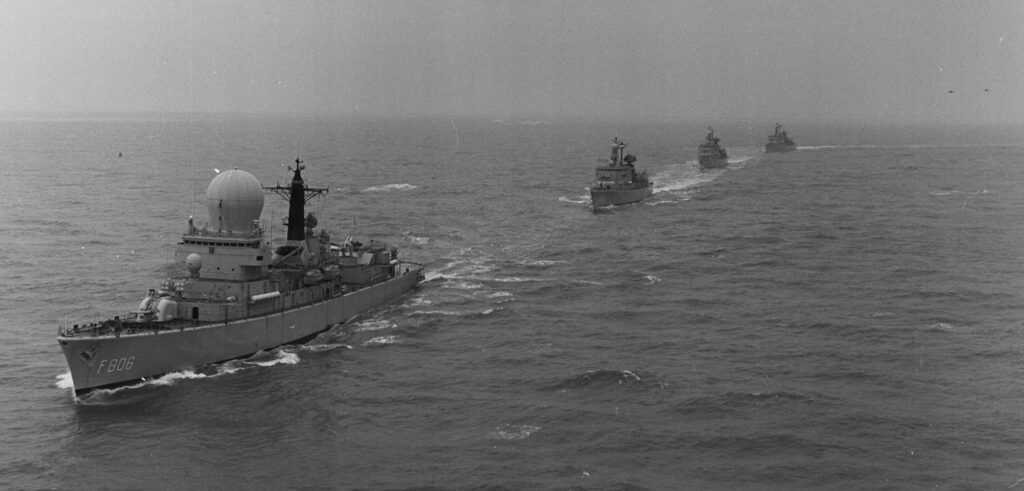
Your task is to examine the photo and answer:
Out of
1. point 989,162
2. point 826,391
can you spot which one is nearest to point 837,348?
point 826,391

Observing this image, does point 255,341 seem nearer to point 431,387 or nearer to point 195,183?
point 431,387

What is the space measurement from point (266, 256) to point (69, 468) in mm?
18907

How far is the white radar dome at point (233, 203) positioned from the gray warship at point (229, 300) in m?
0.06

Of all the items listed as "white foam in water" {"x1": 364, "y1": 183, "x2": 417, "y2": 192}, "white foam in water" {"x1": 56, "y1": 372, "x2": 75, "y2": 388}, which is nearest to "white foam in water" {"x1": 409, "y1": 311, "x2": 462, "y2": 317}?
"white foam in water" {"x1": 56, "y1": 372, "x2": 75, "y2": 388}

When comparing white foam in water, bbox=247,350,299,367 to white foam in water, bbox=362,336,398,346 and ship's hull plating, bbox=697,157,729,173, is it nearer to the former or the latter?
white foam in water, bbox=362,336,398,346

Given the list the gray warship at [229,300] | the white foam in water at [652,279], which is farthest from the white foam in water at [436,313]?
the white foam in water at [652,279]

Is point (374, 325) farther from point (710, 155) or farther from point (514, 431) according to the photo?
point (710, 155)

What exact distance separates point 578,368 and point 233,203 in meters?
22.0

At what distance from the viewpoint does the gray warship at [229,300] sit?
41.9 meters

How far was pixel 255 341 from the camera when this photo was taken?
157 feet

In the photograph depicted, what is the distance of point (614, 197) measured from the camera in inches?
4343

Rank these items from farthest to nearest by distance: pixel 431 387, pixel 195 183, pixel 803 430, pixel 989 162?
pixel 989 162 → pixel 195 183 → pixel 431 387 → pixel 803 430

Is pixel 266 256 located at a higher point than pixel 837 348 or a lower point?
higher

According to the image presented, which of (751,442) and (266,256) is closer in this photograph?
(751,442)
